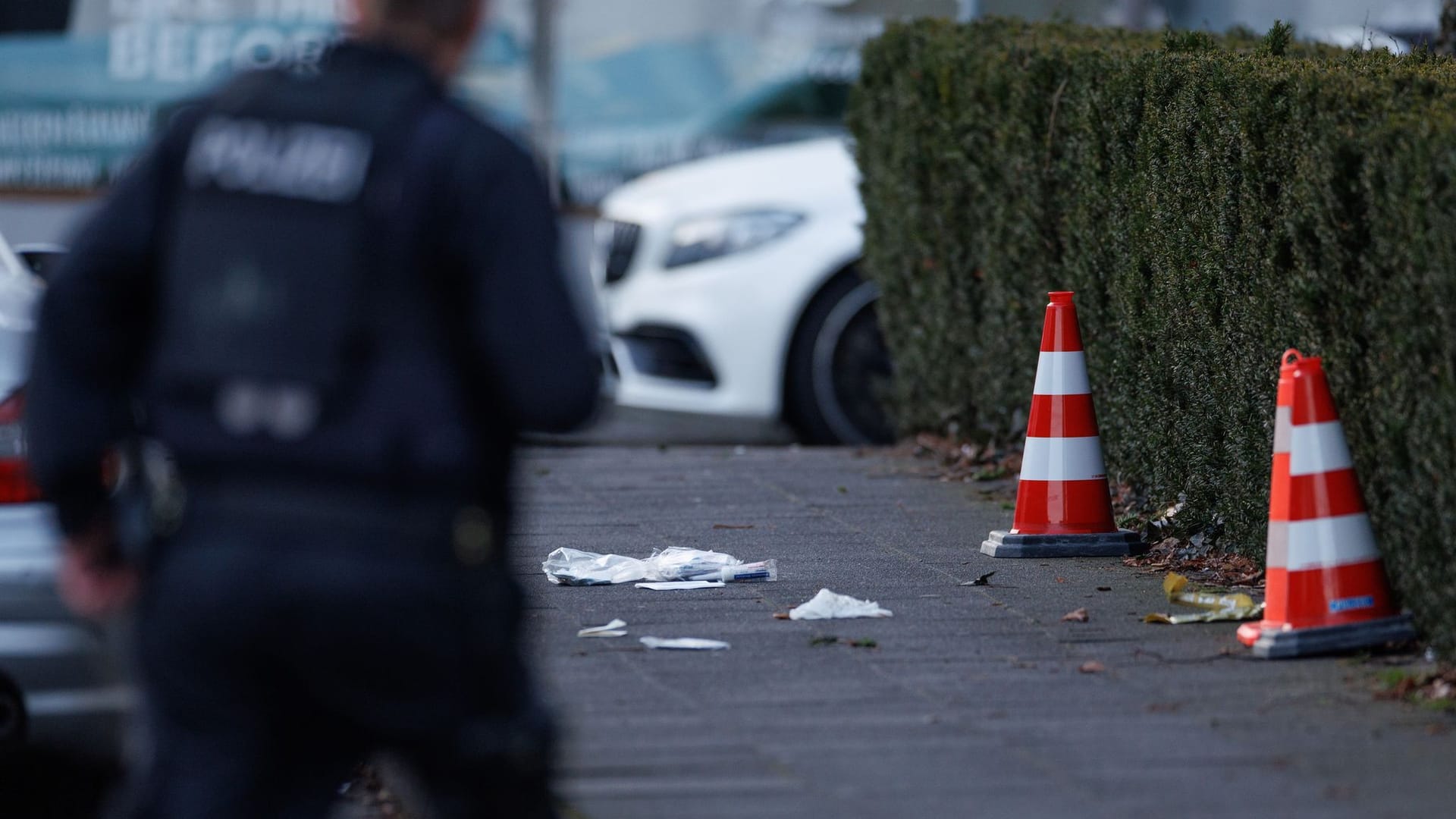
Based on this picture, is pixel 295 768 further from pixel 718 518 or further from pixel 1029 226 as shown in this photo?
pixel 1029 226

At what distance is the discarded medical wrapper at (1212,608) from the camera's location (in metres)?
5.87

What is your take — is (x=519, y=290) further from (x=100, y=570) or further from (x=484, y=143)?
(x=100, y=570)

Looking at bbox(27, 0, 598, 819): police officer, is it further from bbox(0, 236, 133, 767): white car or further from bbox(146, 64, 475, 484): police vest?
bbox(0, 236, 133, 767): white car

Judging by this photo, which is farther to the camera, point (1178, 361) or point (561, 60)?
point (561, 60)

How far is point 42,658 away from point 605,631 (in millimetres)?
1902

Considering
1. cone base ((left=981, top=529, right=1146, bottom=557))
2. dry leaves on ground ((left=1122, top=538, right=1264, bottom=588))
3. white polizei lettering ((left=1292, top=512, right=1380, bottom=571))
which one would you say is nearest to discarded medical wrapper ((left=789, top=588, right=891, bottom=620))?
cone base ((left=981, top=529, right=1146, bottom=557))

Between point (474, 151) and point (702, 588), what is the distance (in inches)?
152

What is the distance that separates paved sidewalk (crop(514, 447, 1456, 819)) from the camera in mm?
4254

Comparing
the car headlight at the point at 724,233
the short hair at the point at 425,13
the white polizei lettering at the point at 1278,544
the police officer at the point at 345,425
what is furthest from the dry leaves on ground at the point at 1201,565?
the short hair at the point at 425,13

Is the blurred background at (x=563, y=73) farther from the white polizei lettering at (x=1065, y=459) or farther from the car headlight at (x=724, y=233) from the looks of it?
the white polizei lettering at (x=1065, y=459)

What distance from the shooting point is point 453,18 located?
2758 millimetres

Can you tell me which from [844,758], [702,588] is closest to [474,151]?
[844,758]

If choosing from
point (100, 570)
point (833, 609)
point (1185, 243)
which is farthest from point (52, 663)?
point (1185, 243)

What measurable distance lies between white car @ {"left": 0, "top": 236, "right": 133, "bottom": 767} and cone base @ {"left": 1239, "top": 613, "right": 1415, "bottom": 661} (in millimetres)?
2751
